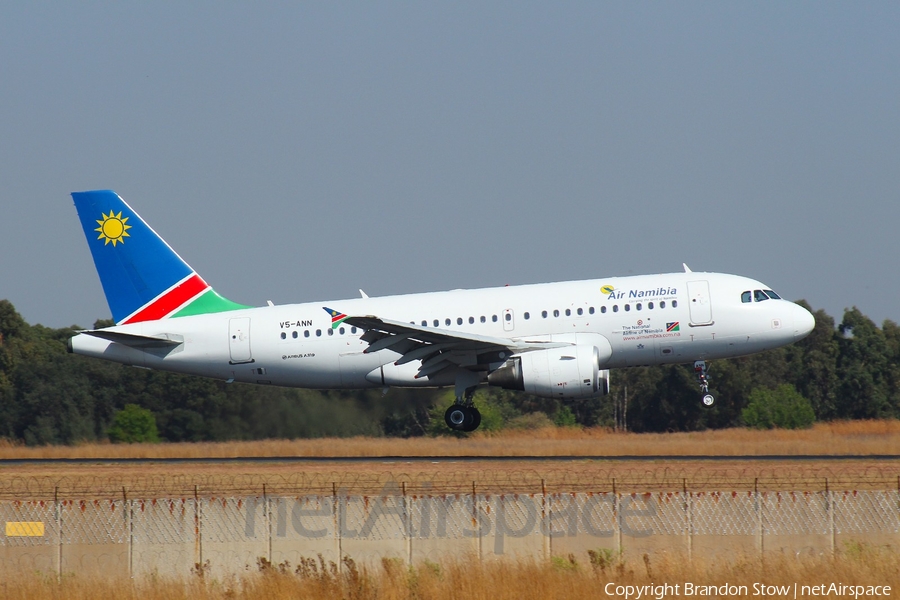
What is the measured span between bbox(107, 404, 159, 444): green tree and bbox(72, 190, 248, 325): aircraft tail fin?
598 centimetres

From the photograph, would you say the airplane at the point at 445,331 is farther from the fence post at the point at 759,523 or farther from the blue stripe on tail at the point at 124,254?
the fence post at the point at 759,523

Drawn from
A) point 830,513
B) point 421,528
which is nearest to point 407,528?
point 421,528

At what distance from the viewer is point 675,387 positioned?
46.8m

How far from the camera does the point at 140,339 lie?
27828 millimetres

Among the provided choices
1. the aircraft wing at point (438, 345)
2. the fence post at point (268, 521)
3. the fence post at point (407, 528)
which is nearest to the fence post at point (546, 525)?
the fence post at point (407, 528)

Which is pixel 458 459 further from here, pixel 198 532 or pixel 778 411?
pixel 778 411

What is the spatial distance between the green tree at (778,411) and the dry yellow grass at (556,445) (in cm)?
152

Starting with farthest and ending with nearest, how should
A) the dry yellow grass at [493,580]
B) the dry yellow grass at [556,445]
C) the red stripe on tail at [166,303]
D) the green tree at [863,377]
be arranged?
1. the green tree at [863,377]
2. the red stripe on tail at [166,303]
3. the dry yellow grass at [556,445]
4. the dry yellow grass at [493,580]

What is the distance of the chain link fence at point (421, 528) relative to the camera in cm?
1427

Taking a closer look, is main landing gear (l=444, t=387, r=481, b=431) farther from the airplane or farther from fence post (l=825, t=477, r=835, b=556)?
fence post (l=825, t=477, r=835, b=556)

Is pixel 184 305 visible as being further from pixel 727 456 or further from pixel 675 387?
pixel 675 387

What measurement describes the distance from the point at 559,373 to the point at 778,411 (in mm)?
14113

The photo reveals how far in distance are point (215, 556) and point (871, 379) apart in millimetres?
38355

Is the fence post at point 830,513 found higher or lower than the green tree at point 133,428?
lower
